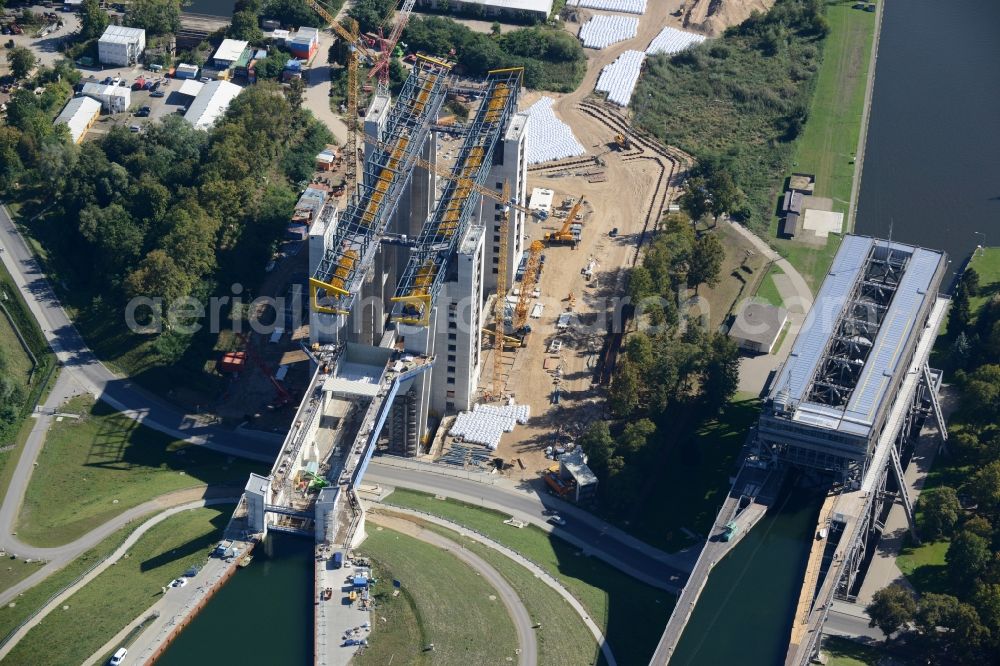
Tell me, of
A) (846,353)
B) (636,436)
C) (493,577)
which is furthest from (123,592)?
(846,353)

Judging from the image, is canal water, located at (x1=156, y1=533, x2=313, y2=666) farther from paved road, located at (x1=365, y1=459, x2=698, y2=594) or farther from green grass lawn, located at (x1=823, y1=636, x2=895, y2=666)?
green grass lawn, located at (x1=823, y1=636, x2=895, y2=666)

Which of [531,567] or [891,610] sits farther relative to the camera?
[531,567]

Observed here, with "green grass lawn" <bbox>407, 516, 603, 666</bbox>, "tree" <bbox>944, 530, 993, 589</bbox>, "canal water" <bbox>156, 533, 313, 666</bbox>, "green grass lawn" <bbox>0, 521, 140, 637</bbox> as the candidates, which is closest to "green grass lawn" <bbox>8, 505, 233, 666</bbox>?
"green grass lawn" <bbox>0, 521, 140, 637</bbox>

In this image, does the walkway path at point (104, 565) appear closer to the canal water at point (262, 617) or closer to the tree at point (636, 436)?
the canal water at point (262, 617)

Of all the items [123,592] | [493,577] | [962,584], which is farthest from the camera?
Result: [962,584]

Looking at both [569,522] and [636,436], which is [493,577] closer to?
[569,522]
